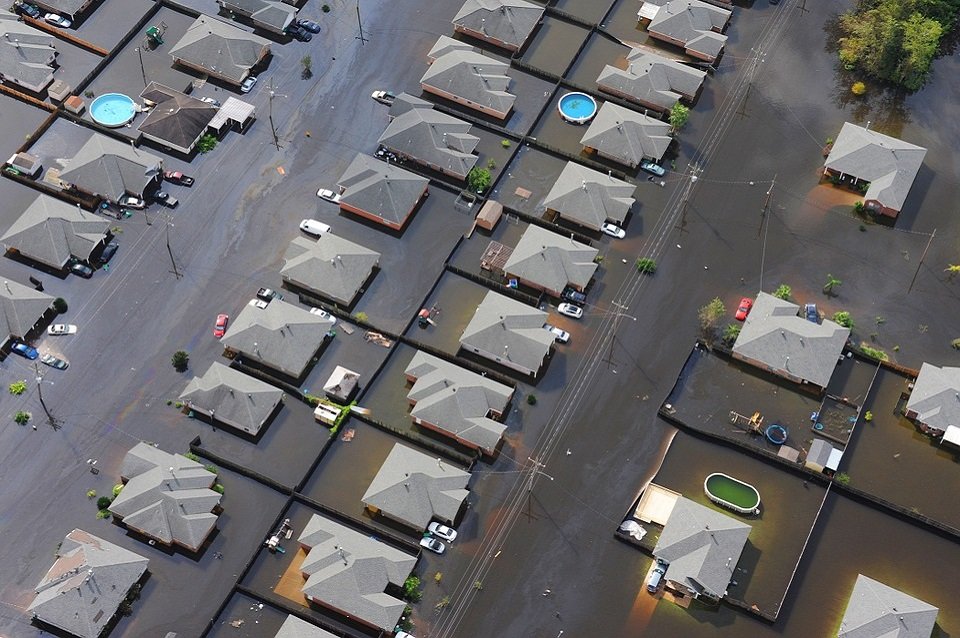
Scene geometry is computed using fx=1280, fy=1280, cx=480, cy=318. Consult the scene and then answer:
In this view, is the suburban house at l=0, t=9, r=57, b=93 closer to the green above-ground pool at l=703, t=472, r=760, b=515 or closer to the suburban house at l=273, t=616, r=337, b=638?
the suburban house at l=273, t=616, r=337, b=638

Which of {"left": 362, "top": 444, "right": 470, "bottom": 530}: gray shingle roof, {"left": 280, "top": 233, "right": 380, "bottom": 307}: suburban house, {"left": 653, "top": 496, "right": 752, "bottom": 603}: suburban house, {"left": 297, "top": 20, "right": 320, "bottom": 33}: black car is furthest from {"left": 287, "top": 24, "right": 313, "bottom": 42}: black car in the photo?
{"left": 653, "top": 496, "right": 752, "bottom": 603}: suburban house

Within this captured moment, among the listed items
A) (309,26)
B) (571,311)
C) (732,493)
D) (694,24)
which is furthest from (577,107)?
(732,493)

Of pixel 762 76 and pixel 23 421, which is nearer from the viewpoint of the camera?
pixel 23 421

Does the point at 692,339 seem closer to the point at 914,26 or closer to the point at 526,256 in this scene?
the point at 526,256

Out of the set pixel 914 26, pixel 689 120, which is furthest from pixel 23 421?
pixel 914 26

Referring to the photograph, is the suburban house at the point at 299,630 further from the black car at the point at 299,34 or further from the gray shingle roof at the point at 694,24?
the gray shingle roof at the point at 694,24

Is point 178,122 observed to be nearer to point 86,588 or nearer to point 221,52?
point 221,52

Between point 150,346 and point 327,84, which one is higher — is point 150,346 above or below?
below
